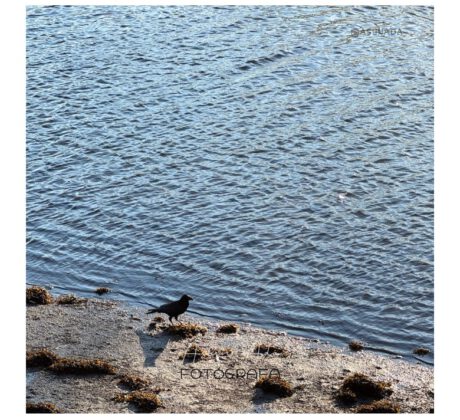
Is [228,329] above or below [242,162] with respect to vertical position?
below

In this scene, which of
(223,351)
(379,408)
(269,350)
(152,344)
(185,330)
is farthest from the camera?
(185,330)

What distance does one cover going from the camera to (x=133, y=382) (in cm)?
2134

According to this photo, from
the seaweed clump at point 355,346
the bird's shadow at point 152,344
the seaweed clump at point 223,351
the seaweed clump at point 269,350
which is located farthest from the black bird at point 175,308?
the seaweed clump at point 355,346

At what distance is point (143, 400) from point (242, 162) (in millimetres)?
15895

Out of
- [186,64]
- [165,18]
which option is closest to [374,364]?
[186,64]

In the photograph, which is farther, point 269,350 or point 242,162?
point 242,162

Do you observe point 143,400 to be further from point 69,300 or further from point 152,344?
point 69,300


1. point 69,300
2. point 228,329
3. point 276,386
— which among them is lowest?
point 69,300

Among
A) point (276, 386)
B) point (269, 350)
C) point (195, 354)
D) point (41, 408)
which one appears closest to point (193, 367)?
point (195, 354)

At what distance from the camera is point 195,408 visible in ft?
66.6

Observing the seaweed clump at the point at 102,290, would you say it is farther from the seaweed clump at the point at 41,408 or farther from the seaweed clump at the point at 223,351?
the seaweed clump at the point at 41,408

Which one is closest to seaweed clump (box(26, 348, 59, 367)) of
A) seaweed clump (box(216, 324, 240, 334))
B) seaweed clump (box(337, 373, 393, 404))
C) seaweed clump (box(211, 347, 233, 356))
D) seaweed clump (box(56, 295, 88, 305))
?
seaweed clump (box(56, 295, 88, 305))

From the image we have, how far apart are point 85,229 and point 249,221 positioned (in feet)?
20.2
